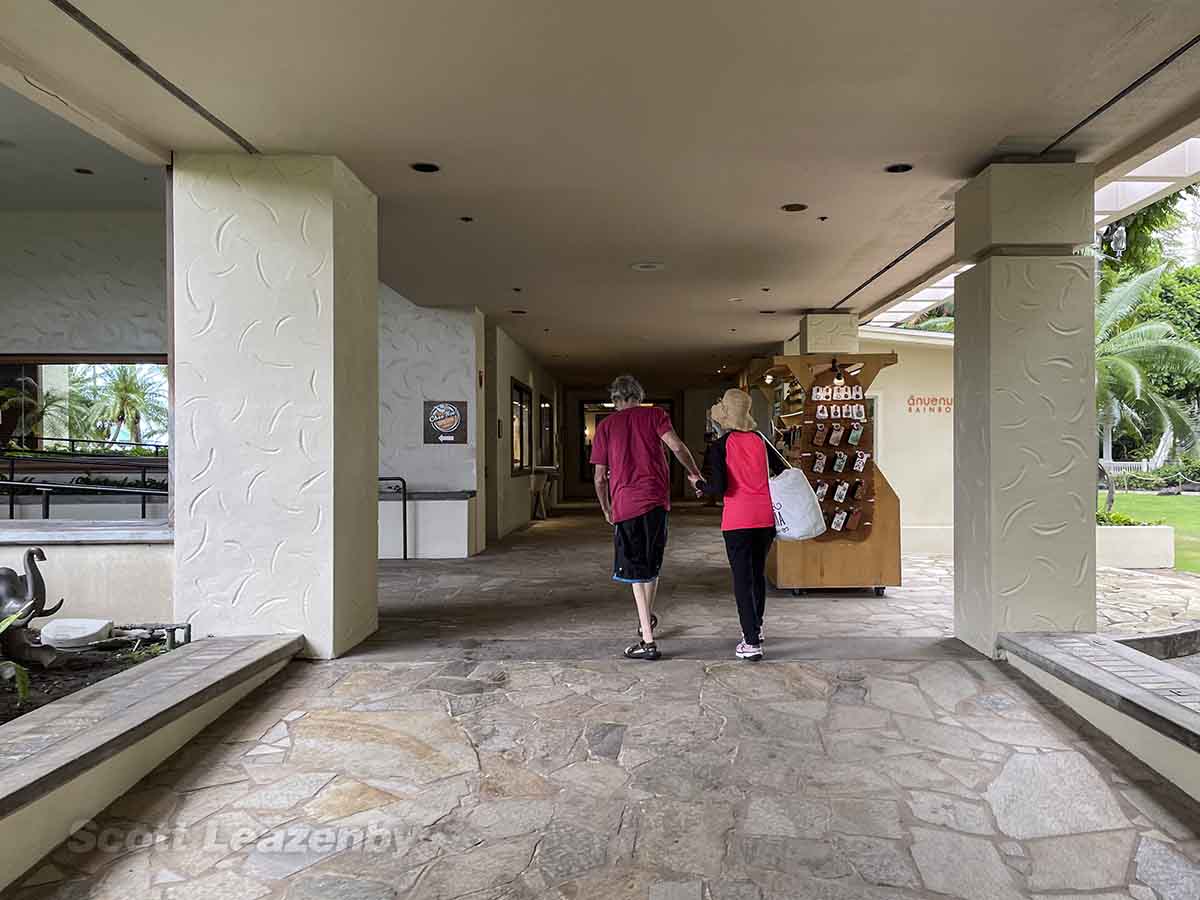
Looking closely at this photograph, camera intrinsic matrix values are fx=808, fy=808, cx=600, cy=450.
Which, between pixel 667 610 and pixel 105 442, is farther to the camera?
pixel 105 442

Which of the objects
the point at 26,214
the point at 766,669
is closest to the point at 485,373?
the point at 26,214

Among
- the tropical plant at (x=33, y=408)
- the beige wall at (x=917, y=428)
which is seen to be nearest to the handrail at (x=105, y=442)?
the tropical plant at (x=33, y=408)

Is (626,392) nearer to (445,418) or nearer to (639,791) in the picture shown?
(639,791)

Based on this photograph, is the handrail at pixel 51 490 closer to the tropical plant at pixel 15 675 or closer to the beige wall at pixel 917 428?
the tropical plant at pixel 15 675

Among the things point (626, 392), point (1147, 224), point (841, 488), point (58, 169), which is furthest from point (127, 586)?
point (1147, 224)

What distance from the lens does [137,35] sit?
3.32m

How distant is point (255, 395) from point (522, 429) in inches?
344

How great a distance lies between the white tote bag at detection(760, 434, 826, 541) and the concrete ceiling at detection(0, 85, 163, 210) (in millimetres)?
5562

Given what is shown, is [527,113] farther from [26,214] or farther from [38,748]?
[26,214]

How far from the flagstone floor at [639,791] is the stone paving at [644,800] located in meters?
0.01

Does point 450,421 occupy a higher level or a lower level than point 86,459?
higher

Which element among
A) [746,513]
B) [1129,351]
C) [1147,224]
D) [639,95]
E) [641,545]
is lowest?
[641,545]

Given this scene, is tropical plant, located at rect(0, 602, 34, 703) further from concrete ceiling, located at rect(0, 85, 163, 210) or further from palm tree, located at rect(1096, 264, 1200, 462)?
palm tree, located at rect(1096, 264, 1200, 462)

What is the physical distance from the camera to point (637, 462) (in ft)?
15.1
